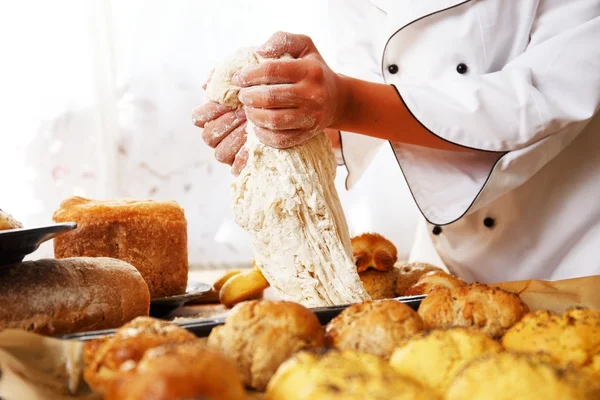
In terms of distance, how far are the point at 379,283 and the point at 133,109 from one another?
1907 millimetres

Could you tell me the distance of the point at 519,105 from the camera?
125 centimetres

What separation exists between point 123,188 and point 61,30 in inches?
31.4

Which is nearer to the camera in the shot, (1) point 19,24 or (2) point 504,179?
(2) point 504,179

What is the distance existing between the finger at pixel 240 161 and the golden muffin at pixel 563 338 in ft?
2.32

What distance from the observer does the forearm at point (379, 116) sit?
1.21 metres

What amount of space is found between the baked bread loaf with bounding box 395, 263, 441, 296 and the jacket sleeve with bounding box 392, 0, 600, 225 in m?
0.15

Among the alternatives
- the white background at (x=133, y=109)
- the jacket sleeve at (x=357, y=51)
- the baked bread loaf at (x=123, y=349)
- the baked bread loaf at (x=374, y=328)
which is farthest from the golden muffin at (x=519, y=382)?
the white background at (x=133, y=109)

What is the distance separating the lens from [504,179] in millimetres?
1315

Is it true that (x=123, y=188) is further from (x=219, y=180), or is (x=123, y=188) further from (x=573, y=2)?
(x=573, y=2)

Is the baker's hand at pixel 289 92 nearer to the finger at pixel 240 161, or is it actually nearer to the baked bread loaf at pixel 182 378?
the finger at pixel 240 161

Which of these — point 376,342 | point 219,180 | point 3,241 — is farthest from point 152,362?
point 219,180

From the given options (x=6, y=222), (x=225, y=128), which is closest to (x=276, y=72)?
(x=225, y=128)

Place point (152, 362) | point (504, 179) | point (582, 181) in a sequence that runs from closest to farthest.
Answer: point (152, 362) < point (504, 179) < point (582, 181)

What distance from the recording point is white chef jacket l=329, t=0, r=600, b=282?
125 centimetres
